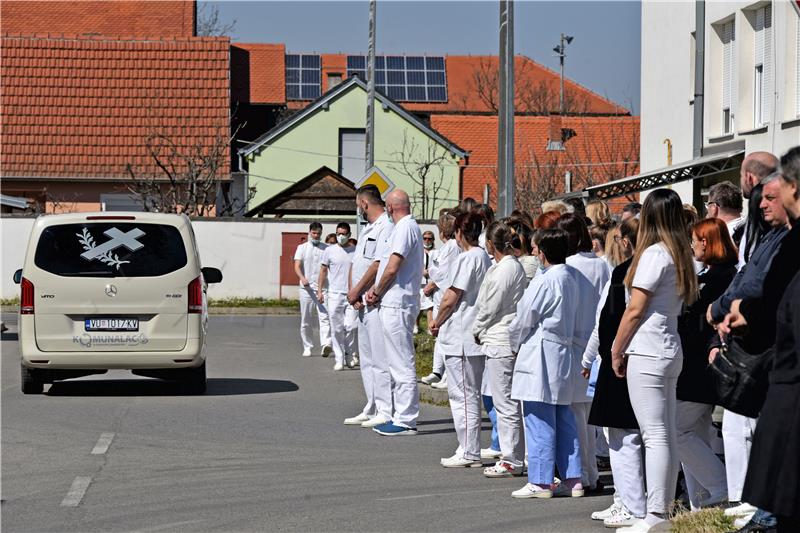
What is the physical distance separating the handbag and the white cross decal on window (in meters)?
9.69

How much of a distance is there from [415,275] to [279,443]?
6.50 feet

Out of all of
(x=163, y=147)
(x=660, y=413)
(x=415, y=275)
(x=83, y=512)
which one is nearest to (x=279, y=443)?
(x=415, y=275)

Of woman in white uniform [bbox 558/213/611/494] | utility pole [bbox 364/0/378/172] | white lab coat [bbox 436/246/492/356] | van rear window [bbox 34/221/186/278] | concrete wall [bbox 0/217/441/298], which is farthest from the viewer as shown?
concrete wall [bbox 0/217/441/298]

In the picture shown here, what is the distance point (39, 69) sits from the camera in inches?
1988

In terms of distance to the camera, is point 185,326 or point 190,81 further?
point 190,81

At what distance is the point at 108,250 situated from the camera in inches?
589

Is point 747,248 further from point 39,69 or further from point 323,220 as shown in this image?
point 39,69

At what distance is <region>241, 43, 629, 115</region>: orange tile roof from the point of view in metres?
66.9

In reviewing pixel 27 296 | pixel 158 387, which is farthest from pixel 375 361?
pixel 158 387

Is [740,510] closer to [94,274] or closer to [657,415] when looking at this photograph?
[657,415]

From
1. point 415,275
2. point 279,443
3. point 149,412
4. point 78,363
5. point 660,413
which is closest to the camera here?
point 660,413

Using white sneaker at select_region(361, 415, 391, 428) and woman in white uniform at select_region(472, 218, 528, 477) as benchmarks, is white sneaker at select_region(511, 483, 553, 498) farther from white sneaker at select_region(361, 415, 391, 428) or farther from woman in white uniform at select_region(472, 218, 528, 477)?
white sneaker at select_region(361, 415, 391, 428)

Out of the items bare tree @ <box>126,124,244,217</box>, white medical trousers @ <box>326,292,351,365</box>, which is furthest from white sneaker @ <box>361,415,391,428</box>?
bare tree @ <box>126,124,244,217</box>

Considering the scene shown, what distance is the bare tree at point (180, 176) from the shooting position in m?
44.6
